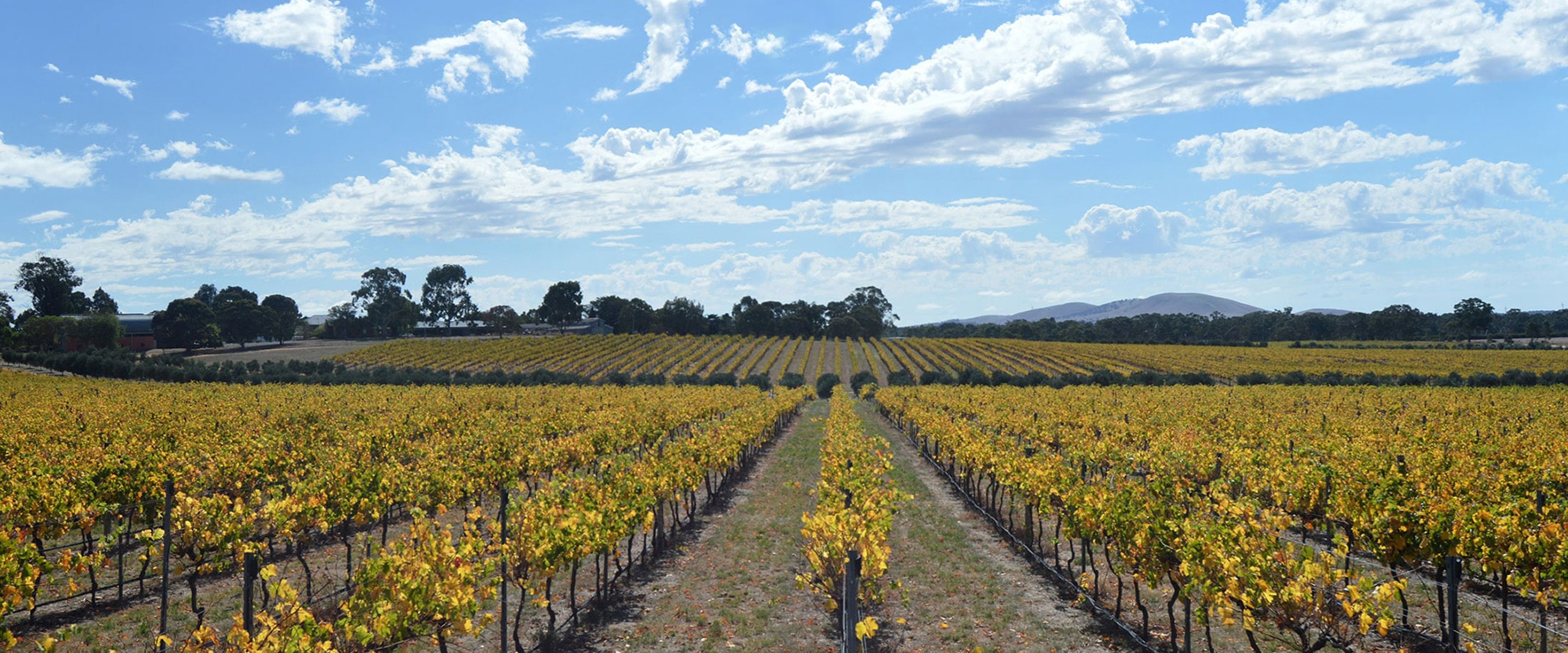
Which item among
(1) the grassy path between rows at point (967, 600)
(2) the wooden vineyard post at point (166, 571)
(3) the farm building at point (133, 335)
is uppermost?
(3) the farm building at point (133, 335)

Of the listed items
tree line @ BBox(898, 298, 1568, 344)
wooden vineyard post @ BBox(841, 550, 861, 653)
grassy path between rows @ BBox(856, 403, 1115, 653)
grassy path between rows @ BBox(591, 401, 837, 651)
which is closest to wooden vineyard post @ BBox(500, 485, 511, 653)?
grassy path between rows @ BBox(591, 401, 837, 651)

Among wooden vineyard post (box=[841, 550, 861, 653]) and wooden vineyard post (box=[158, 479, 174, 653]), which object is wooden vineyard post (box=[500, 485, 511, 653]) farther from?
wooden vineyard post (box=[158, 479, 174, 653])

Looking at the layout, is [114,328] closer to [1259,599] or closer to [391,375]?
[391,375]

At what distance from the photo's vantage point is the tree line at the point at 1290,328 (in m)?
121

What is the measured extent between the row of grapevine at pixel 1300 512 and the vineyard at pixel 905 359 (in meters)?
46.8

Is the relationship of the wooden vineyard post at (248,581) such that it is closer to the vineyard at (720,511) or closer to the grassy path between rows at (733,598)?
the vineyard at (720,511)

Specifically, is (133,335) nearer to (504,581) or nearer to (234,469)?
(234,469)

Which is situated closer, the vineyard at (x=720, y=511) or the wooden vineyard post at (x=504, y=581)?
the vineyard at (x=720, y=511)

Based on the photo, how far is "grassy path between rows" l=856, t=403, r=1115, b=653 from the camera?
10.3 m

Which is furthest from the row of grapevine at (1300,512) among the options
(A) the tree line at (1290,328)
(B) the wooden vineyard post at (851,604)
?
(A) the tree line at (1290,328)

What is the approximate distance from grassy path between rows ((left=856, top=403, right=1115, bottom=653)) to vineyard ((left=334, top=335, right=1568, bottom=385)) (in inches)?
2122

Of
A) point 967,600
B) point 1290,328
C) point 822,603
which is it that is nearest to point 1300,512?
point 967,600

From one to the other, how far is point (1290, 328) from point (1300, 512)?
152623mm

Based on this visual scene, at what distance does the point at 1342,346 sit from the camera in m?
109
